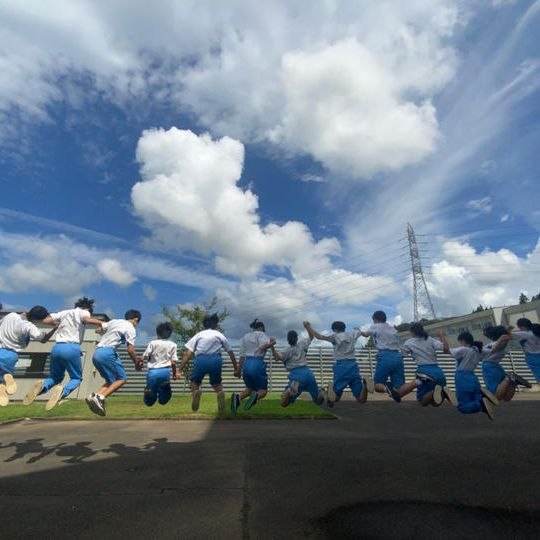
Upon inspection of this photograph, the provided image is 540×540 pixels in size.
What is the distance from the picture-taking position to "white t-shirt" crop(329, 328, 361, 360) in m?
8.38

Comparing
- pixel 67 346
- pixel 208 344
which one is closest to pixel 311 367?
pixel 208 344

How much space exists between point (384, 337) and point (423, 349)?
91cm

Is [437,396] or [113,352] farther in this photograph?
[437,396]

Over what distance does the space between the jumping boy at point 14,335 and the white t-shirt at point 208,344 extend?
2.49 meters

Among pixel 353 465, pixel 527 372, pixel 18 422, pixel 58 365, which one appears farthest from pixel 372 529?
pixel 527 372

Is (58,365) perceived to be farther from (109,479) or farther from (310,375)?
(310,375)

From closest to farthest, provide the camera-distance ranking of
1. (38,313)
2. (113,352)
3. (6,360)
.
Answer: (38,313), (6,360), (113,352)

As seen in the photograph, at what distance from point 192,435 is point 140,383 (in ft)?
47.0

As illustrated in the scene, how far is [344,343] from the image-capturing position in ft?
27.6

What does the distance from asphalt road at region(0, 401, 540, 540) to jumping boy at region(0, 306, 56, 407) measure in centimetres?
150

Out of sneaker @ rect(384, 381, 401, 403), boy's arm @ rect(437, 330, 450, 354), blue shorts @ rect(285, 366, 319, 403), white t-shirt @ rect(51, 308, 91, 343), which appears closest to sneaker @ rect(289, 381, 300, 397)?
blue shorts @ rect(285, 366, 319, 403)

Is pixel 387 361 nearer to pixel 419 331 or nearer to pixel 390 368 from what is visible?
pixel 390 368

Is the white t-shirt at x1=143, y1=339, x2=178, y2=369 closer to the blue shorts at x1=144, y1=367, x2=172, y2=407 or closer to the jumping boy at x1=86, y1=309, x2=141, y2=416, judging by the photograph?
the blue shorts at x1=144, y1=367, x2=172, y2=407

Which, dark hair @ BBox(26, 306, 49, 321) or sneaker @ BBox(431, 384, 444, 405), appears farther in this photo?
sneaker @ BBox(431, 384, 444, 405)
